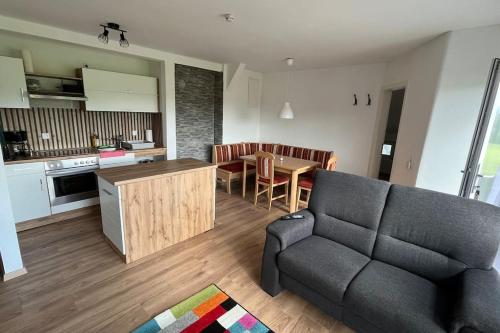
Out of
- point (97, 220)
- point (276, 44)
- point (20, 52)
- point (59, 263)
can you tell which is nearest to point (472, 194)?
point (276, 44)

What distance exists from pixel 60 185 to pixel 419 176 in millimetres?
4501

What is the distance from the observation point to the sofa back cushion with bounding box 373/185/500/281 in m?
1.48

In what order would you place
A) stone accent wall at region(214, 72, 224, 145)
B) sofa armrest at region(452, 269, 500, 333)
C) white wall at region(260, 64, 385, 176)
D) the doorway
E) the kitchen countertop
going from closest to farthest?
sofa armrest at region(452, 269, 500, 333) → the kitchen countertop → white wall at region(260, 64, 385, 176) → stone accent wall at region(214, 72, 224, 145) → the doorway

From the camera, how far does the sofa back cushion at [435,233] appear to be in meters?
1.48

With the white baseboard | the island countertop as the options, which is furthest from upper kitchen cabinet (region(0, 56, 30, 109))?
the white baseboard

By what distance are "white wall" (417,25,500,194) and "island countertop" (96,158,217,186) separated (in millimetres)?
2577

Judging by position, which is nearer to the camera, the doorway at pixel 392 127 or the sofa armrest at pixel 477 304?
the sofa armrest at pixel 477 304

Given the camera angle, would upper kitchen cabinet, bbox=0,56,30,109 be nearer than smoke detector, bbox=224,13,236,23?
No

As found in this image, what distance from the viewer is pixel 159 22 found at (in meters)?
2.54

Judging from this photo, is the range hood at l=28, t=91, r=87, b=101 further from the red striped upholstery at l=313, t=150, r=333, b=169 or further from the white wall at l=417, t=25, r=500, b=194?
the white wall at l=417, t=25, r=500, b=194

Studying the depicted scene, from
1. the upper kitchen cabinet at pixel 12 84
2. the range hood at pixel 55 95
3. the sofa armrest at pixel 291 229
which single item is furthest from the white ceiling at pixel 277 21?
the sofa armrest at pixel 291 229

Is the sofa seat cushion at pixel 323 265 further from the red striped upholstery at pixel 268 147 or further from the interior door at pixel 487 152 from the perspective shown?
the red striped upholstery at pixel 268 147

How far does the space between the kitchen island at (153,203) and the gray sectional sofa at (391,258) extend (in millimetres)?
1153

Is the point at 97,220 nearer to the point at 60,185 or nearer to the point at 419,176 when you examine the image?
the point at 60,185
